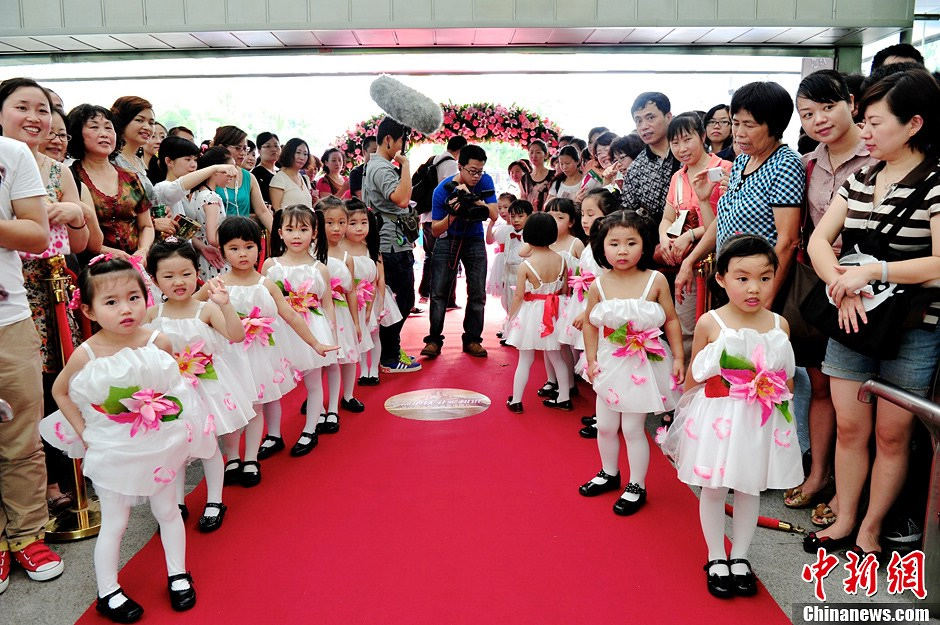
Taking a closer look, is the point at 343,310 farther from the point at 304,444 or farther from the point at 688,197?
the point at 688,197

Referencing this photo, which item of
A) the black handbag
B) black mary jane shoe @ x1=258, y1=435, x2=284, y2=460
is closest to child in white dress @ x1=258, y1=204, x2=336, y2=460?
black mary jane shoe @ x1=258, y1=435, x2=284, y2=460

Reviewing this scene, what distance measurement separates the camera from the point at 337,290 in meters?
3.71

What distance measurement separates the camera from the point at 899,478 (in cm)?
219

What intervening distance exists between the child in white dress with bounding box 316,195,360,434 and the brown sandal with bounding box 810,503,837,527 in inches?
94.5

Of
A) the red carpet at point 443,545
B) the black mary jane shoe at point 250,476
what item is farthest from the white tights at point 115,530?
the black mary jane shoe at point 250,476

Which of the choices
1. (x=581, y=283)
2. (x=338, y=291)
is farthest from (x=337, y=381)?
(x=581, y=283)

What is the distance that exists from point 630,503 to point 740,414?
0.82 metres

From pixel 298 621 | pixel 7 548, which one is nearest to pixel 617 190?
pixel 298 621

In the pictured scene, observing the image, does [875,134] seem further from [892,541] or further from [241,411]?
[241,411]

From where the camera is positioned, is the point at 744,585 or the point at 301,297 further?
the point at 301,297

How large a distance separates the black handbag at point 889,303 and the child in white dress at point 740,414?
0.22 metres

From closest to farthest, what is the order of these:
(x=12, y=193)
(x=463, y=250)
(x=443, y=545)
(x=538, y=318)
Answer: (x=12, y=193) → (x=443, y=545) → (x=538, y=318) → (x=463, y=250)

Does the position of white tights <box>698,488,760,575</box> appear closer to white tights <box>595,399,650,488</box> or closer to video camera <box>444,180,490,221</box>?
white tights <box>595,399,650,488</box>

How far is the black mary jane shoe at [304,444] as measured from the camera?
3358 mm
